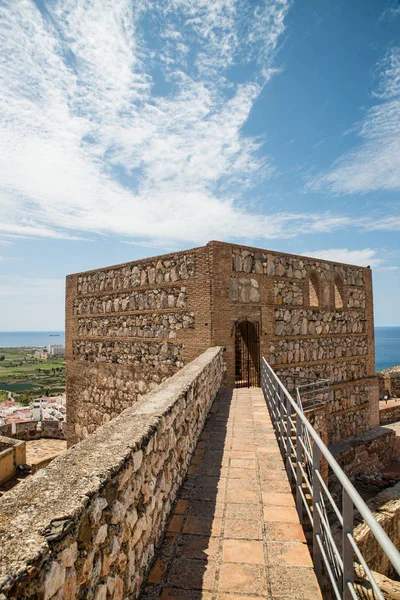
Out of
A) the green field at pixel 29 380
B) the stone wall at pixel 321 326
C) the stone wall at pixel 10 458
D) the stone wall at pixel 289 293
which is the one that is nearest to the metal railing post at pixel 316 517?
the stone wall at pixel 321 326

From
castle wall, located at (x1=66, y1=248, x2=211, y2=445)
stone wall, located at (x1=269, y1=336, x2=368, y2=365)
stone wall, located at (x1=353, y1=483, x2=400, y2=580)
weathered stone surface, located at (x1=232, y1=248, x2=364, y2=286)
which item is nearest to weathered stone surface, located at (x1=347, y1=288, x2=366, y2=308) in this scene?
weathered stone surface, located at (x1=232, y1=248, x2=364, y2=286)

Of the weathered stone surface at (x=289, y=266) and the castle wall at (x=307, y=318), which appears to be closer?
the castle wall at (x=307, y=318)

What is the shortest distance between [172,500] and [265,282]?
27.7 feet

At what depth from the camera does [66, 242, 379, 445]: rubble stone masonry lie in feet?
34.7

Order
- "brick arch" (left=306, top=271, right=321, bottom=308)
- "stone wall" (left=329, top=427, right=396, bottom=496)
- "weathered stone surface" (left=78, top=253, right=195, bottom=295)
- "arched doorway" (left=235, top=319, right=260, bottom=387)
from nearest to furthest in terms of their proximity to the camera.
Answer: "weathered stone surface" (left=78, top=253, right=195, bottom=295)
"arched doorway" (left=235, top=319, right=260, bottom=387)
"brick arch" (left=306, top=271, right=321, bottom=308)
"stone wall" (left=329, top=427, right=396, bottom=496)

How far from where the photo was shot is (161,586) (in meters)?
2.60

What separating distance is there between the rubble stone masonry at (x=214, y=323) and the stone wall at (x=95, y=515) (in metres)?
7.17

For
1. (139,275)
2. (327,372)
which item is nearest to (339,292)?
(327,372)

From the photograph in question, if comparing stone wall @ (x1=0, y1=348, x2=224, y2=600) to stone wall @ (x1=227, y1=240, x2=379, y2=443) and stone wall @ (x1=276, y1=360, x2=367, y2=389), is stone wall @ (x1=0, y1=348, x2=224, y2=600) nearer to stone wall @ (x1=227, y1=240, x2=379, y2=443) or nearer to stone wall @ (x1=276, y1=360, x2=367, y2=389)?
stone wall @ (x1=227, y1=240, x2=379, y2=443)

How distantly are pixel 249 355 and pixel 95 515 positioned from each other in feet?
33.4

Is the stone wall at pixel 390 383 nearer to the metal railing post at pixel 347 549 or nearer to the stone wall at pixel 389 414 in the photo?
the stone wall at pixel 389 414

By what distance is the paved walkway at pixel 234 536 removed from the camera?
2607 millimetres

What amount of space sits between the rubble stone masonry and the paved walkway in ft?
18.6

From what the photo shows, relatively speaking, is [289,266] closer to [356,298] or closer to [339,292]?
[339,292]
